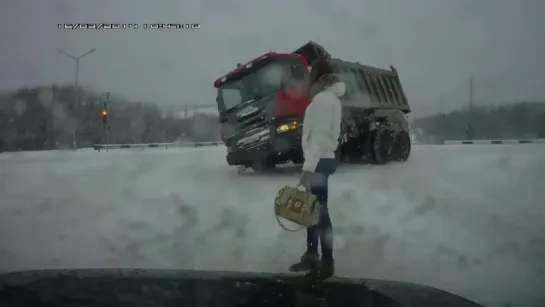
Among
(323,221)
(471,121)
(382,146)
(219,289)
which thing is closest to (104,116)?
(219,289)

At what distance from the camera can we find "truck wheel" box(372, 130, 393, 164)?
6.29 feet

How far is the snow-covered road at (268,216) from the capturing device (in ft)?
5.77

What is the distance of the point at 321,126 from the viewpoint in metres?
1.74

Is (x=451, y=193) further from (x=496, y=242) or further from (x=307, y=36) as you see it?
(x=307, y=36)

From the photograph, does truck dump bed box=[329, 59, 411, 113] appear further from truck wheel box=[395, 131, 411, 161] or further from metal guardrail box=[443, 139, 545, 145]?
metal guardrail box=[443, 139, 545, 145]

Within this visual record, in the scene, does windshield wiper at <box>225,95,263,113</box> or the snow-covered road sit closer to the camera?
the snow-covered road

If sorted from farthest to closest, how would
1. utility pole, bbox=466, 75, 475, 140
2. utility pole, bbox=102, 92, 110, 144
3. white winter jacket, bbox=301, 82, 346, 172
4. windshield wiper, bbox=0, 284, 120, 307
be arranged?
1. utility pole, bbox=102, 92, 110, 144
2. utility pole, bbox=466, 75, 475, 140
3. white winter jacket, bbox=301, 82, 346, 172
4. windshield wiper, bbox=0, 284, 120, 307

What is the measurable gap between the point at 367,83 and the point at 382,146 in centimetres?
27

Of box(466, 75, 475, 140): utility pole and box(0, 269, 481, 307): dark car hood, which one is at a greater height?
box(466, 75, 475, 140): utility pole

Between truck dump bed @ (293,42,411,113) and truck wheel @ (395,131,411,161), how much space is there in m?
0.10

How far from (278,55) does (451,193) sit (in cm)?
87

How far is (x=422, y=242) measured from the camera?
5.90ft

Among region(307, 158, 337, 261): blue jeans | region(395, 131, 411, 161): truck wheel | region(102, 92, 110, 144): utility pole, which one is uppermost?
region(102, 92, 110, 144): utility pole

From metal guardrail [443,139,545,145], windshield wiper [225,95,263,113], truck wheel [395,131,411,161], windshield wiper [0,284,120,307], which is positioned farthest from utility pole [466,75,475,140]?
windshield wiper [0,284,120,307]
